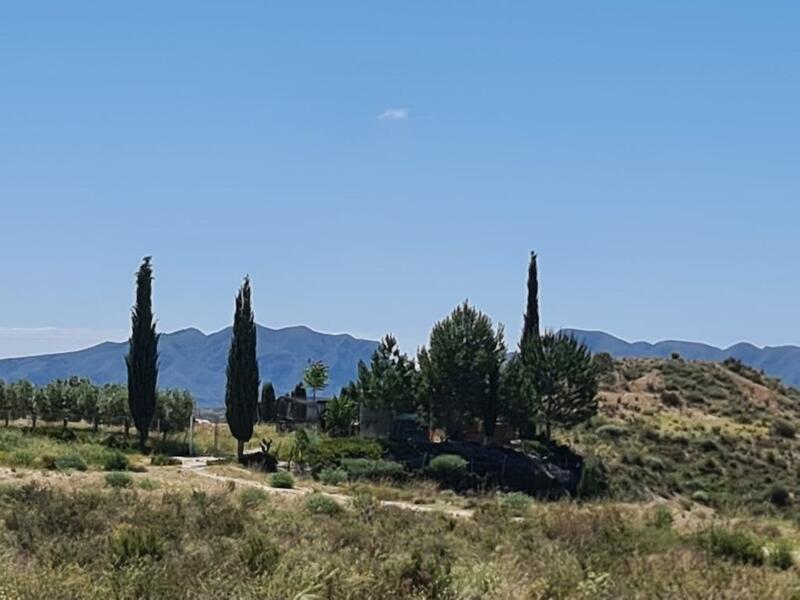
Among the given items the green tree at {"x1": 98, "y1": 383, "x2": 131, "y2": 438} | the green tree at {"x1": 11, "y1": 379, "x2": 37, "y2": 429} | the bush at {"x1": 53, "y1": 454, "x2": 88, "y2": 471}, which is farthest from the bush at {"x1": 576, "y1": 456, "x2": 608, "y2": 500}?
the green tree at {"x1": 11, "y1": 379, "x2": 37, "y2": 429}

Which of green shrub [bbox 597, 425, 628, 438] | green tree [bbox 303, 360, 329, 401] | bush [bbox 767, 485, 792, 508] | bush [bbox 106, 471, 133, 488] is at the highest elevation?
green tree [bbox 303, 360, 329, 401]

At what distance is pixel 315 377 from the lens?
6931 cm

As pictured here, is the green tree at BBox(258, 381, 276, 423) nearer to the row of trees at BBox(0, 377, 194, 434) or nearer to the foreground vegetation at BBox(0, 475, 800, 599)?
the row of trees at BBox(0, 377, 194, 434)

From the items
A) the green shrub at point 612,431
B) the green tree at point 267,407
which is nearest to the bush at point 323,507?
the green shrub at point 612,431

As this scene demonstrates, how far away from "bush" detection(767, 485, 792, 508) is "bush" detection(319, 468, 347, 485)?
21967 millimetres

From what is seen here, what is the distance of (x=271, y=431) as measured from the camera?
183ft

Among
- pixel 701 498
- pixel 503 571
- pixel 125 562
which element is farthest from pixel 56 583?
pixel 701 498

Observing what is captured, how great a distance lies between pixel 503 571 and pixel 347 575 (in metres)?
1.88

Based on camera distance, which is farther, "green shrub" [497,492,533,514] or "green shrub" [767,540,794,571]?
"green shrub" [497,492,533,514]

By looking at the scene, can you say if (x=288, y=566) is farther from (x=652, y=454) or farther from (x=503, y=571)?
(x=652, y=454)

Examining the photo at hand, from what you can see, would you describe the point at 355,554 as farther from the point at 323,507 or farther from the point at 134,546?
the point at 323,507

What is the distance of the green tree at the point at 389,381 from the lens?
4981 cm

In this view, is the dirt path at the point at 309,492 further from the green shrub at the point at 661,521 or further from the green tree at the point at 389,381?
the green tree at the point at 389,381

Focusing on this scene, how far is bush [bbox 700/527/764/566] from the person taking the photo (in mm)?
13633
